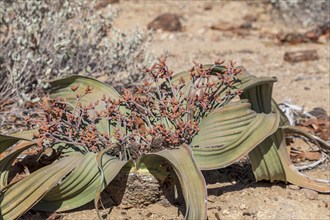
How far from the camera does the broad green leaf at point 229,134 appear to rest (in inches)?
94.7

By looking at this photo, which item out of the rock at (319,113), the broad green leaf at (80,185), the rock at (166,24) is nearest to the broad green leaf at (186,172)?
the broad green leaf at (80,185)

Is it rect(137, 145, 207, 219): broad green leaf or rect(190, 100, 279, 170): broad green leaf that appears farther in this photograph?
rect(190, 100, 279, 170): broad green leaf

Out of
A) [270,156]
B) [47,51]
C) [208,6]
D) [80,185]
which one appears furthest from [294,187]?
[208,6]

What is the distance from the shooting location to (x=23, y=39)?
11.5 ft

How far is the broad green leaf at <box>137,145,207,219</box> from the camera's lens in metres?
2.14

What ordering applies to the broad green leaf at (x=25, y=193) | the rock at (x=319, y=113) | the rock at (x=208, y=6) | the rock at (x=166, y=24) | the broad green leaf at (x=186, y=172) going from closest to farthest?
the broad green leaf at (x=186, y=172) → the broad green leaf at (x=25, y=193) → the rock at (x=319, y=113) → the rock at (x=166, y=24) → the rock at (x=208, y=6)

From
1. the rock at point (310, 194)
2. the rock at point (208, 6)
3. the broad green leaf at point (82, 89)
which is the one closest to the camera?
the rock at point (310, 194)

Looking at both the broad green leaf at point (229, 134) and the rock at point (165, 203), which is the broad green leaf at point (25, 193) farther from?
the broad green leaf at point (229, 134)

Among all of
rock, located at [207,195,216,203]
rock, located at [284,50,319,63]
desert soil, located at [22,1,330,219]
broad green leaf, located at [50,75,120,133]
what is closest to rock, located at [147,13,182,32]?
desert soil, located at [22,1,330,219]

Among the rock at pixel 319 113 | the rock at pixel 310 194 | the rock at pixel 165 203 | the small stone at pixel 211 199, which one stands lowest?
the rock at pixel 310 194

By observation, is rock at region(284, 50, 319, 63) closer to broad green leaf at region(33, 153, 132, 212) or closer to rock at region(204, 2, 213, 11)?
rock at region(204, 2, 213, 11)

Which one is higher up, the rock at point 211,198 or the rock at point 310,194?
the rock at point 211,198

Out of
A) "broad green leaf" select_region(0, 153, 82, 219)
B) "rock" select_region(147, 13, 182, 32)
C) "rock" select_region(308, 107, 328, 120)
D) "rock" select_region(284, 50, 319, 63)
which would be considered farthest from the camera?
"rock" select_region(147, 13, 182, 32)

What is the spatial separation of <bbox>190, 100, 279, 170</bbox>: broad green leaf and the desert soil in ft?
0.75
